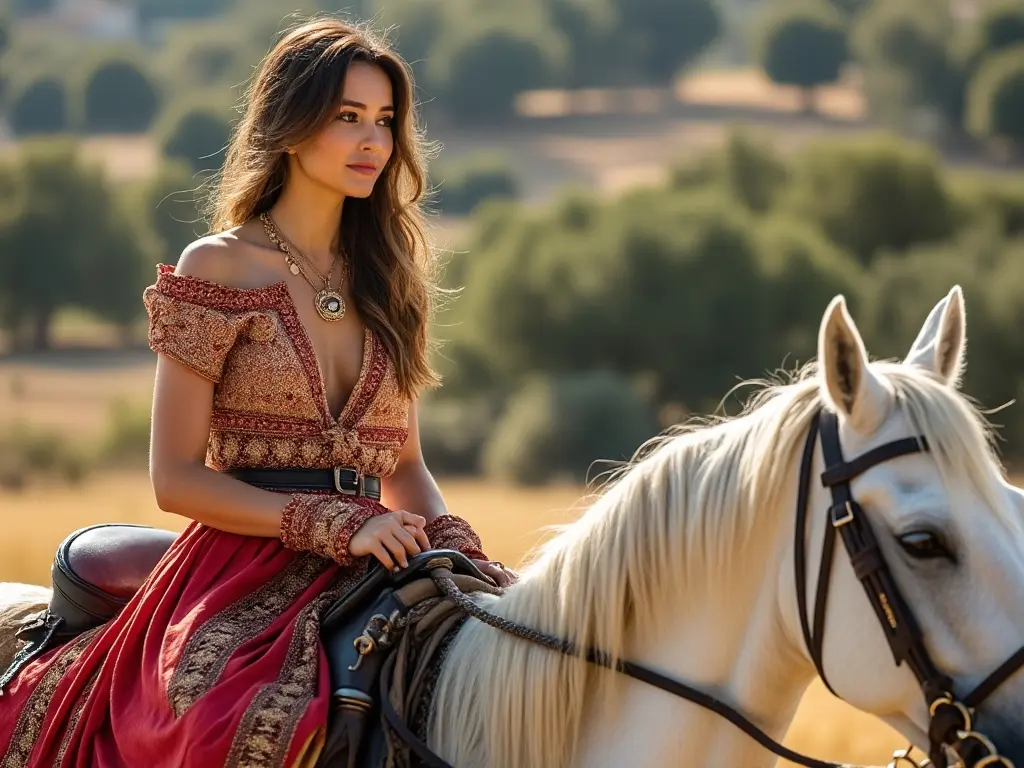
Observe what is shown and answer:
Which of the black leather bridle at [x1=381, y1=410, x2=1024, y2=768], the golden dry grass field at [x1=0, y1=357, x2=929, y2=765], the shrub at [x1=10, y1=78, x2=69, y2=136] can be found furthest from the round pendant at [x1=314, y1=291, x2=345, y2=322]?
the shrub at [x1=10, y1=78, x2=69, y2=136]

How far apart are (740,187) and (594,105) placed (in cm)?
4574

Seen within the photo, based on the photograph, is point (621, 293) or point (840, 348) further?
point (621, 293)

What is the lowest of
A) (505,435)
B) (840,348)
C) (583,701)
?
(505,435)

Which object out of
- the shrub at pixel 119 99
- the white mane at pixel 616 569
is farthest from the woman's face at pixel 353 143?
the shrub at pixel 119 99

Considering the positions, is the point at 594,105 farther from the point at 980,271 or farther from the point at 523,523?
the point at 523,523

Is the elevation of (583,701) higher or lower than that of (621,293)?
higher

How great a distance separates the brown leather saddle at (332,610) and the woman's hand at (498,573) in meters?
0.04

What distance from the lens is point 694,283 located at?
169 feet

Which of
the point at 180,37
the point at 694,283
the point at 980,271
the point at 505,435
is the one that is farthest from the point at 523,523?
the point at 180,37

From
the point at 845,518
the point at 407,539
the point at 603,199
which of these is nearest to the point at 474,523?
the point at 407,539

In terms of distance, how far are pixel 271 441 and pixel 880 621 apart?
1.56 meters

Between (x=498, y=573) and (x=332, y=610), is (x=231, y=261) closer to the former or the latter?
(x=332, y=610)

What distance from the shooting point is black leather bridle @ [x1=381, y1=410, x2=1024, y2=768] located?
2.90 m

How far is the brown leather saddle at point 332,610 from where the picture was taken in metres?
3.41
